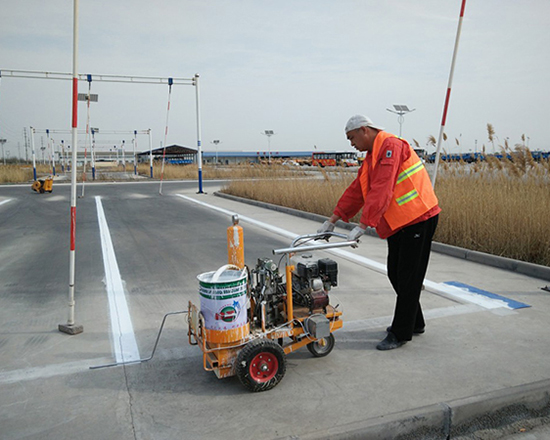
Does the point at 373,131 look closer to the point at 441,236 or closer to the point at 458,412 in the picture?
the point at 458,412

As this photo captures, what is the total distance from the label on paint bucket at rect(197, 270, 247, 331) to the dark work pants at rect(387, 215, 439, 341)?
1.51m

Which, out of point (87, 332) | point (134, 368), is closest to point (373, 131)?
point (134, 368)

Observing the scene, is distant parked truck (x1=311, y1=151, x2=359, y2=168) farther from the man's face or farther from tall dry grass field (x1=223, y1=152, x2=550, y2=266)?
the man's face

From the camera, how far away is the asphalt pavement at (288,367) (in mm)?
2869

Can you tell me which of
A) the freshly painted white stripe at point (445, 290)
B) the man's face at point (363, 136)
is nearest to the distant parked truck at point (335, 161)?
the freshly painted white stripe at point (445, 290)

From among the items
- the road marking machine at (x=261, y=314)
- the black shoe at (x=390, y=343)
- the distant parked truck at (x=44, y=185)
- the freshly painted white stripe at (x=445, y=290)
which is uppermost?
the distant parked truck at (x=44, y=185)

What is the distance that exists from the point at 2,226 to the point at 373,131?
400 inches

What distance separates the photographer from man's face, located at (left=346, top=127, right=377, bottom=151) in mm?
3873

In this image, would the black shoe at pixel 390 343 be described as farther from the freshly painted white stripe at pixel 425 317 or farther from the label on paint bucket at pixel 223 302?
the label on paint bucket at pixel 223 302

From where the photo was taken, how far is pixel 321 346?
3795mm

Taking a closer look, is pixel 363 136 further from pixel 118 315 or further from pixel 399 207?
pixel 118 315

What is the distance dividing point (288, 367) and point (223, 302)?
908mm

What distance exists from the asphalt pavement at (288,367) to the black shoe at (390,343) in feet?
0.17

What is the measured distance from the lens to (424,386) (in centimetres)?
329
